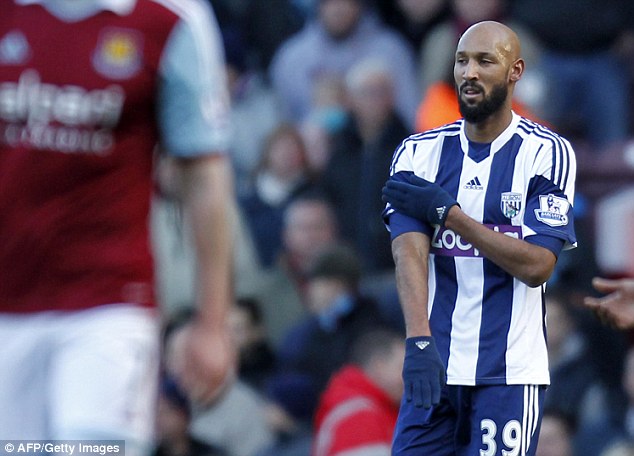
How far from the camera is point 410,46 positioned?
392 inches

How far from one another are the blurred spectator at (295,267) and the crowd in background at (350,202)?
1cm

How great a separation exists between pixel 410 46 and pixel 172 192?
6.63ft

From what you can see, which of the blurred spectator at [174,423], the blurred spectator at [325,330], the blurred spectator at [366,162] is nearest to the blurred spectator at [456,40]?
the blurred spectator at [366,162]

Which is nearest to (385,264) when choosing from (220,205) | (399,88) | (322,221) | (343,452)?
(322,221)

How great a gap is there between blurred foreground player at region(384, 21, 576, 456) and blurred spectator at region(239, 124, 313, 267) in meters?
4.71

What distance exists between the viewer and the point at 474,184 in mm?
5102

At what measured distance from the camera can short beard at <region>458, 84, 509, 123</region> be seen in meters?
5.00

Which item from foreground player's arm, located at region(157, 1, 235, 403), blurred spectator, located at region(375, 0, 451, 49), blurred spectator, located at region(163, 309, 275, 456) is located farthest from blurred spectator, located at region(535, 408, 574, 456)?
foreground player's arm, located at region(157, 1, 235, 403)

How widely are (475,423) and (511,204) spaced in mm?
819

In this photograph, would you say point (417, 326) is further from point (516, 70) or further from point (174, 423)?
point (174, 423)

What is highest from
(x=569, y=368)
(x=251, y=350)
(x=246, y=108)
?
(x=246, y=108)

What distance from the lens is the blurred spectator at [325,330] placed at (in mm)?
8641

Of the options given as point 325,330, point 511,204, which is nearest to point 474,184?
point 511,204

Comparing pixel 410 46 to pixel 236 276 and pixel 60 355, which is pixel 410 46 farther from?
pixel 60 355
